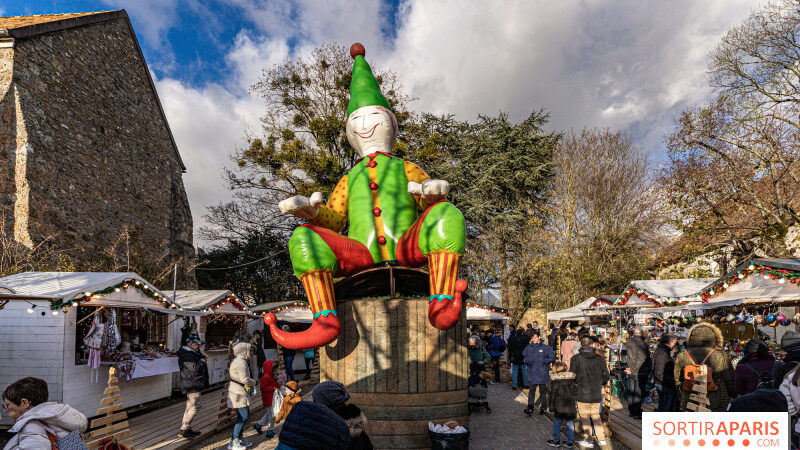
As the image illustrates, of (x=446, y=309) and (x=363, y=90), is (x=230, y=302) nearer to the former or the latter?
(x=363, y=90)

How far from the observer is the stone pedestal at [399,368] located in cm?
608

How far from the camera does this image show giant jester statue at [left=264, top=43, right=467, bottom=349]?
586cm

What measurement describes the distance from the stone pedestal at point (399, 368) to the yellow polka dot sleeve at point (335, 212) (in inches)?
45.6

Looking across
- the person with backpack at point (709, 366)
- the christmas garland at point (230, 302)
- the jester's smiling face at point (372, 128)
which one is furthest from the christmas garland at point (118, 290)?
the person with backpack at point (709, 366)

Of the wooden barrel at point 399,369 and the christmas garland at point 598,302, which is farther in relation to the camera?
the christmas garland at point 598,302

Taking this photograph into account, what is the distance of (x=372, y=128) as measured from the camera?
7.21 metres

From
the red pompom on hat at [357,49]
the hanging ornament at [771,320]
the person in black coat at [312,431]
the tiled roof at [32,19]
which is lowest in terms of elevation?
the hanging ornament at [771,320]

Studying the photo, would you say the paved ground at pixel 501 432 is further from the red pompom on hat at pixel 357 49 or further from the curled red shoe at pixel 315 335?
the red pompom on hat at pixel 357 49

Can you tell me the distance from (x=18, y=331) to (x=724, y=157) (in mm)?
18325

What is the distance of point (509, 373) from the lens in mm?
14812

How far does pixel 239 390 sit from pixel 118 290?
3.10 metres

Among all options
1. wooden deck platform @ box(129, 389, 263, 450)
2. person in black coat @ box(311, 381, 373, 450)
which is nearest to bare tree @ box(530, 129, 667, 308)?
wooden deck platform @ box(129, 389, 263, 450)

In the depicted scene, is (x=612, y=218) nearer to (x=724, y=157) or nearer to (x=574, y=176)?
(x=574, y=176)

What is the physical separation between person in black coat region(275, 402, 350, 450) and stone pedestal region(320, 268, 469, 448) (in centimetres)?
384
